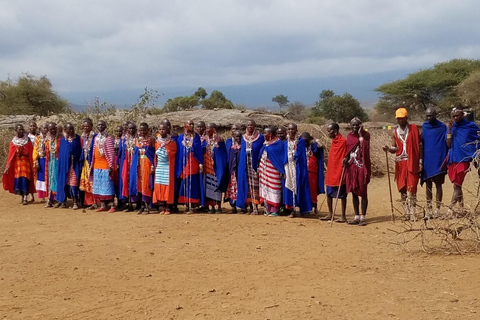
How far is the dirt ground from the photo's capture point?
4.51m

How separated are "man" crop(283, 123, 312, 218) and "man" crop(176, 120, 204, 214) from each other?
1.59m

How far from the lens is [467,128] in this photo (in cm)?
816

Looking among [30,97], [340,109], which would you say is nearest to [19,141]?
[30,97]

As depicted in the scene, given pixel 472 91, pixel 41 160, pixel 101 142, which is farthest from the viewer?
pixel 472 91

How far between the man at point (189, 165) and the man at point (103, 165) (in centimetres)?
130

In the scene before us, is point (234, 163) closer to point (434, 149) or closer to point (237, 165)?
point (237, 165)

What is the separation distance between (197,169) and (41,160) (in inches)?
139

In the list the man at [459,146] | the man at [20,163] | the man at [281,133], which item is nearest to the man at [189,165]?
the man at [281,133]

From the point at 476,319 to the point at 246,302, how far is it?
1.85 m

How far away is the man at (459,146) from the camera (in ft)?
26.5

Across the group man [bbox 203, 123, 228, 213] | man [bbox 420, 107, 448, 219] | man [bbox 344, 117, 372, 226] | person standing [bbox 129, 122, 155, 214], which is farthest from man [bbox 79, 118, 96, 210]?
man [bbox 420, 107, 448, 219]

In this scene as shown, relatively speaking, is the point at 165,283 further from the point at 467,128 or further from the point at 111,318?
the point at 467,128

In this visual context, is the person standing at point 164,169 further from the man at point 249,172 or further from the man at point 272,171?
the man at point 272,171

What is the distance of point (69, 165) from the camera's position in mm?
10422
